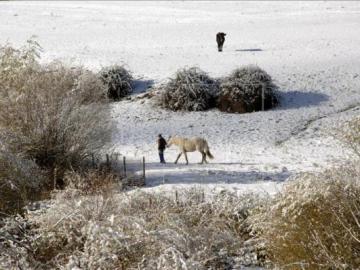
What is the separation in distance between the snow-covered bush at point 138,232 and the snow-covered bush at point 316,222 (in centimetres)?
141

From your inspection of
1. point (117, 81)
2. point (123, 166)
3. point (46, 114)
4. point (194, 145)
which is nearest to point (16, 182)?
point (46, 114)

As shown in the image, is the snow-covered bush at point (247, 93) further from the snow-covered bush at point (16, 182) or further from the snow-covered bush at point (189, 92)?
the snow-covered bush at point (16, 182)

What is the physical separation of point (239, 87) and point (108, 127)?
11.6 metres

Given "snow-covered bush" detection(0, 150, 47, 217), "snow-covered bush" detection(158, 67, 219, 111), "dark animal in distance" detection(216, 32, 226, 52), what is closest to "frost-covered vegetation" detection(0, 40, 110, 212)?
"snow-covered bush" detection(0, 150, 47, 217)

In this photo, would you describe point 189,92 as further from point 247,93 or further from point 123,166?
point 123,166

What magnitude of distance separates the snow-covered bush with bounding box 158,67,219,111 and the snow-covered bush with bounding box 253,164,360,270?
2056cm

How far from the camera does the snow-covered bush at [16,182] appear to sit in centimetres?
1645

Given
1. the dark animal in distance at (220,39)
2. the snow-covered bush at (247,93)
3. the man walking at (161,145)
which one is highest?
the dark animal in distance at (220,39)

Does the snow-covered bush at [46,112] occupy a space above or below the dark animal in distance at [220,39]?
below

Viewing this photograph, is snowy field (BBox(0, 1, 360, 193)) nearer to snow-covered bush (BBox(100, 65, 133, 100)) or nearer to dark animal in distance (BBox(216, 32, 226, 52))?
dark animal in distance (BBox(216, 32, 226, 52))

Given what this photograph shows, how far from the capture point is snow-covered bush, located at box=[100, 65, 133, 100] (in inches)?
1411

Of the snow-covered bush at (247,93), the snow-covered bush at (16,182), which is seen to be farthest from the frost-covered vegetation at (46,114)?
the snow-covered bush at (247,93)

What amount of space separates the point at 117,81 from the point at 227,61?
733cm

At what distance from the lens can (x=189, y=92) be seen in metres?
33.4
